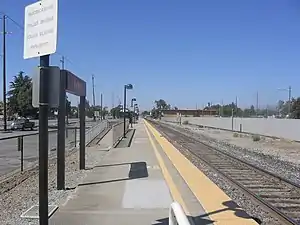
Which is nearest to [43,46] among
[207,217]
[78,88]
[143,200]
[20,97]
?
[207,217]

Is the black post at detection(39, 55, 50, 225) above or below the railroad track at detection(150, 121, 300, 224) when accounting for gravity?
above

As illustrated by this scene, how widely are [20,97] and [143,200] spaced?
8765 cm

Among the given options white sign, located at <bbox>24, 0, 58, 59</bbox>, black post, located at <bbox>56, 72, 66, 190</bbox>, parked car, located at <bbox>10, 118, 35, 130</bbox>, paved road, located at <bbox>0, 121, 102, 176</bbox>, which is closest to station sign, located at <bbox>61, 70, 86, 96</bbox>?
black post, located at <bbox>56, 72, 66, 190</bbox>

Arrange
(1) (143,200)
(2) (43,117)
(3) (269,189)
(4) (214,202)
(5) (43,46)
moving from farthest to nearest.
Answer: (3) (269,189) < (4) (214,202) < (1) (143,200) < (2) (43,117) < (5) (43,46)

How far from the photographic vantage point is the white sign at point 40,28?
18.0 feet

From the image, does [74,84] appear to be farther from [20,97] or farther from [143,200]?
[20,97]

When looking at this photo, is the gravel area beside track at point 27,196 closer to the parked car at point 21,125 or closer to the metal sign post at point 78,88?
the metal sign post at point 78,88

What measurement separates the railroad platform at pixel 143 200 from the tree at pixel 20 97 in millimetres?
68021

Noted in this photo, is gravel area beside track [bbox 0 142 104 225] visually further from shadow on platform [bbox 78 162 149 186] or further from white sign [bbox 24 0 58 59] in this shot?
white sign [bbox 24 0 58 59]

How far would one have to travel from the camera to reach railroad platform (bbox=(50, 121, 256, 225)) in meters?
7.55

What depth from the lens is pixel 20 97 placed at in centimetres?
9231

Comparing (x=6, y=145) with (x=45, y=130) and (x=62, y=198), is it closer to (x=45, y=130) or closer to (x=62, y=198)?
(x=62, y=198)

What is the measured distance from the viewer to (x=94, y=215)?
25.4ft

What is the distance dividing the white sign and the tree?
74.0 m
